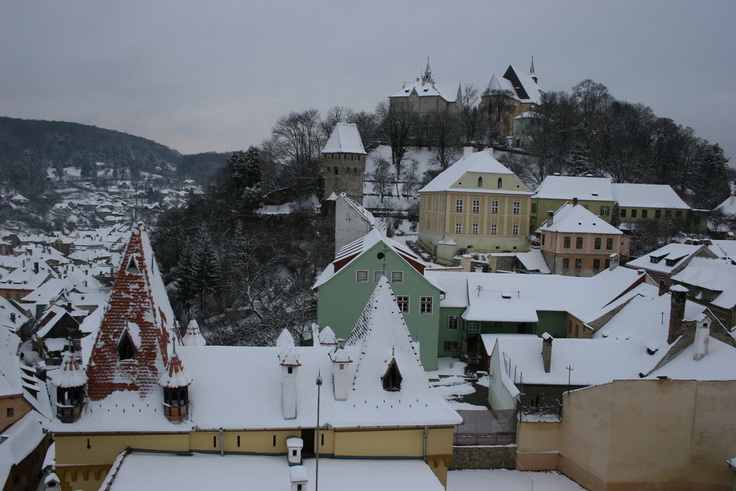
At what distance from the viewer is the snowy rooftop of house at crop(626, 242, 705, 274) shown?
38.6 m

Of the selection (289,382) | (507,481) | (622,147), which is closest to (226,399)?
(289,382)

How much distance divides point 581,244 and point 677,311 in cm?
2380

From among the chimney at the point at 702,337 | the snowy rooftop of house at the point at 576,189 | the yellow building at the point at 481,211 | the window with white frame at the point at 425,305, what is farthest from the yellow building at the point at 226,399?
the snowy rooftop of house at the point at 576,189

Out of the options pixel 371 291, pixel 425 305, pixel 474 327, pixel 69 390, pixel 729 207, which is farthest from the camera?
pixel 729 207

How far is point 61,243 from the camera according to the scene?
364 ft

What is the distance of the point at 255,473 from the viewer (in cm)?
1382

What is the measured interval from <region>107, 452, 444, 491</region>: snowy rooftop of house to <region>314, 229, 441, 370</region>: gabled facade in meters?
14.7

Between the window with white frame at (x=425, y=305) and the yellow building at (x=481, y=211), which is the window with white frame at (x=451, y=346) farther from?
the yellow building at (x=481, y=211)

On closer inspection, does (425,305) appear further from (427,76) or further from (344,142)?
(427,76)

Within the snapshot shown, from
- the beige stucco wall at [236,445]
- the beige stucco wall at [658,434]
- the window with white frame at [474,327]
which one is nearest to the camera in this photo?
the beige stucco wall at [236,445]

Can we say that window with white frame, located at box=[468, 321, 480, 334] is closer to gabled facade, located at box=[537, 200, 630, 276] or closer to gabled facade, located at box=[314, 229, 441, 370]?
gabled facade, located at box=[314, 229, 441, 370]

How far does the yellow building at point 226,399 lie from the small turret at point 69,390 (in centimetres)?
3

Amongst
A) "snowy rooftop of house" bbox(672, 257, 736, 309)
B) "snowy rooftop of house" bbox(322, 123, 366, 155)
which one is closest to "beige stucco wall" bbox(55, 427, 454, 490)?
"snowy rooftop of house" bbox(672, 257, 736, 309)

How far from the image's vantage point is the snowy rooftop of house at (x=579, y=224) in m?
45.9
